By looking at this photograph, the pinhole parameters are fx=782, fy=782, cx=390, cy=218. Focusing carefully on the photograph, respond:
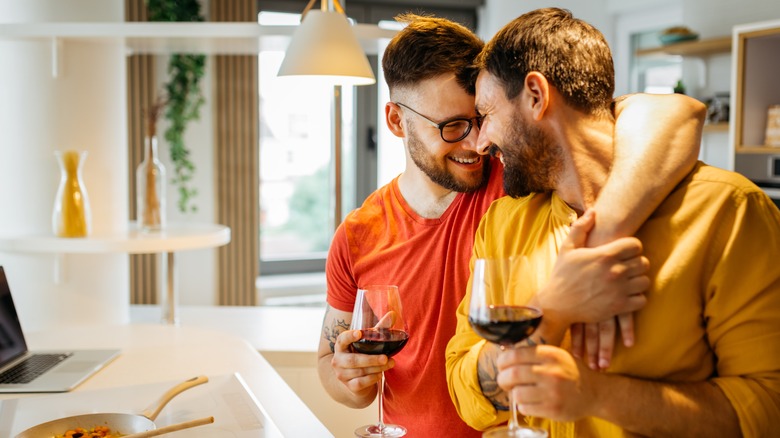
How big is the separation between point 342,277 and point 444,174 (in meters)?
0.35

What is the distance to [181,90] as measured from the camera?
4711 millimetres

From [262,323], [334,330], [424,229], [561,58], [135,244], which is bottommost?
[262,323]

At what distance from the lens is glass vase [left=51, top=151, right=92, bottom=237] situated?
2.59 metres

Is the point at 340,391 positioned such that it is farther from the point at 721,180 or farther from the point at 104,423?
the point at 721,180

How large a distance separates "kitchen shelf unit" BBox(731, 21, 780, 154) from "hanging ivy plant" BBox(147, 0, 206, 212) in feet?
9.74

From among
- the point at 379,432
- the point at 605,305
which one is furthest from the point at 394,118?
the point at 605,305

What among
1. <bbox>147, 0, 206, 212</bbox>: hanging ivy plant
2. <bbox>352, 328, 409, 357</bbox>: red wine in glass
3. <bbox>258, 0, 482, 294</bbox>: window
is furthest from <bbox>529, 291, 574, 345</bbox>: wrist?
<bbox>258, 0, 482, 294</bbox>: window

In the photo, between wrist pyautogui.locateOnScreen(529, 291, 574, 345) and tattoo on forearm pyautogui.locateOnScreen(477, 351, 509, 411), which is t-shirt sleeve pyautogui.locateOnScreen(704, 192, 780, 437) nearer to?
wrist pyautogui.locateOnScreen(529, 291, 574, 345)

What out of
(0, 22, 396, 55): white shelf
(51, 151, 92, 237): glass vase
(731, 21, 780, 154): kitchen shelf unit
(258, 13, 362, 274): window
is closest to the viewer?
(0, 22, 396, 55): white shelf

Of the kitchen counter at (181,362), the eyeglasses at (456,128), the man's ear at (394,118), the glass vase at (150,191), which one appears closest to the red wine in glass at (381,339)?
the kitchen counter at (181,362)

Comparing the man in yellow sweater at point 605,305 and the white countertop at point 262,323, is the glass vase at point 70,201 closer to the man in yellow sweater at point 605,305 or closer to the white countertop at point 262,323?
the white countertop at point 262,323

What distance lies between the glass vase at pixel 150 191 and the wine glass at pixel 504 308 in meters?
2.01

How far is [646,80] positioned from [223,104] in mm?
2704

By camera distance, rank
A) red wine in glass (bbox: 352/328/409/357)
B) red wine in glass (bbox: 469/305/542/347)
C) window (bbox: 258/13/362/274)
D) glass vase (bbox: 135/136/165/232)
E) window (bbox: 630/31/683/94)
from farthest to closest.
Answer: window (bbox: 258/13/362/274)
window (bbox: 630/31/683/94)
glass vase (bbox: 135/136/165/232)
red wine in glass (bbox: 352/328/409/357)
red wine in glass (bbox: 469/305/542/347)
